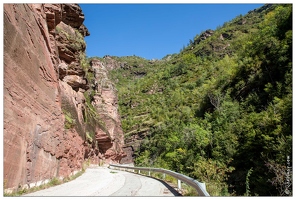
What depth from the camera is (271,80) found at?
1697 inches

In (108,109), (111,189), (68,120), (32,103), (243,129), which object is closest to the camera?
(111,189)

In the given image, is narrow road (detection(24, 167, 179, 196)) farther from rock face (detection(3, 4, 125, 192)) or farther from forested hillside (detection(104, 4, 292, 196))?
forested hillside (detection(104, 4, 292, 196))

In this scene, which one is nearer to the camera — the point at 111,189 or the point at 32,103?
the point at 111,189

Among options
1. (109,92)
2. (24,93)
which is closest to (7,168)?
(24,93)

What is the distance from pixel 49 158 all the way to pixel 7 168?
4.45m

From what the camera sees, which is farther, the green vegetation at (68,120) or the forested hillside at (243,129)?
the forested hillside at (243,129)

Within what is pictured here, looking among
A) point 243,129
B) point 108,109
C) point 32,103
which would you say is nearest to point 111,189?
point 32,103

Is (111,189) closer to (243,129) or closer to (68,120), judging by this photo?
(68,120)

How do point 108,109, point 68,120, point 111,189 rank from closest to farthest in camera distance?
point 111,189 < point 68,120 < point 108,109

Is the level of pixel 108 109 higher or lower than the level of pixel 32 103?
higher

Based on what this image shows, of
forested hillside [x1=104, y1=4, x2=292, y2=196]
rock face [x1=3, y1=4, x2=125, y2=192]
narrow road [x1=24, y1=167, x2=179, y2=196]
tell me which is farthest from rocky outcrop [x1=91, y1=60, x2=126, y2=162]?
narrow road [x1=24, y1=167, x2=179, y2=196]

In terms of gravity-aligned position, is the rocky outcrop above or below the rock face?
above

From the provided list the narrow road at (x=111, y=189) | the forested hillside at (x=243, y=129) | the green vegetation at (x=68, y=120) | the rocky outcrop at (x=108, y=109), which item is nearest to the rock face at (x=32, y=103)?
the green vegetation at (x=68, y=120)

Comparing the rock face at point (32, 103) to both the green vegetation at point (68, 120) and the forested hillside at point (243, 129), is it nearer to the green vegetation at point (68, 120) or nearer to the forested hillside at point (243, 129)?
the green vegetation at point (68, 120)
